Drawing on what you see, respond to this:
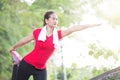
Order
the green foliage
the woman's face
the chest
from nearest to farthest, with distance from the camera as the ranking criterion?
1. the chest
2. the woman's face
3. the green foliage

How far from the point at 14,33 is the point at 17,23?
0.38 meters

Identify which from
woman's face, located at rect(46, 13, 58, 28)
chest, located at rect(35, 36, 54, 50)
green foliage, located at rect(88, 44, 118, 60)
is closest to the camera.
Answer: chest, located at rect(35, 36, 54, 50)

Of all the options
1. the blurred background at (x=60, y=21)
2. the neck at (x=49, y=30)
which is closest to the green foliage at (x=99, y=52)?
the blurred background at (x=60, y=21)

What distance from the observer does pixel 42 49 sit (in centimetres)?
475

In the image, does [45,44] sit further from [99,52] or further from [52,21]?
[99,52]

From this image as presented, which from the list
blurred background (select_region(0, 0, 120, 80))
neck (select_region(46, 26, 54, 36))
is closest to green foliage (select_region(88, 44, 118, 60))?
blurred background (select_region(0, 0, 120, 80))

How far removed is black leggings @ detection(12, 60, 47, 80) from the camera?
4.75 metres

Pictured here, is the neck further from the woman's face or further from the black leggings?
the black leggings

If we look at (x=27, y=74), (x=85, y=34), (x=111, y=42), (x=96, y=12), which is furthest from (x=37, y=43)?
(x=85, y=34)

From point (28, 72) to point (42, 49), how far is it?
314 millimetres

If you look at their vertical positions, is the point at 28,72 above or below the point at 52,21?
below

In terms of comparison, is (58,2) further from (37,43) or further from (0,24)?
(37,43)

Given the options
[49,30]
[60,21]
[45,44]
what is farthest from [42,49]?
[60,21]

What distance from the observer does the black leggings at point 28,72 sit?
4750mm
